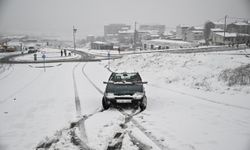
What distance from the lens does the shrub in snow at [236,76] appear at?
14.5 metres

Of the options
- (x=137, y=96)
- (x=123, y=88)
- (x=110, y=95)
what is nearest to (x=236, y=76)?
(x=137, y=96)

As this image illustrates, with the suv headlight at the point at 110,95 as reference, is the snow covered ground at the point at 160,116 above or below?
below

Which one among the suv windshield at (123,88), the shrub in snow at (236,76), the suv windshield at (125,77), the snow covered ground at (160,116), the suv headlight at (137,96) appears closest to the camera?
the snow covered ground at (160,116)

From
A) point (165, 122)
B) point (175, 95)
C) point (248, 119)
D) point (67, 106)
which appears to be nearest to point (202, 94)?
point (175, 95)

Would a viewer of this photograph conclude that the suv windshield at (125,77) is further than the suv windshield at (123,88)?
Yes

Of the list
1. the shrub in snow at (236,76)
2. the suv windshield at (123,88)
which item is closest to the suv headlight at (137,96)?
the suv windshield at (123,88)

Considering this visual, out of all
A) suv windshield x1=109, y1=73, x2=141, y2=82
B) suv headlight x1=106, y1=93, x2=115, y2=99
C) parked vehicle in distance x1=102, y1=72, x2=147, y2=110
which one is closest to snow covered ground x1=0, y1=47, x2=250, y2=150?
parked vehicle in distance x1=102, y1=72, x2=147, y2=110

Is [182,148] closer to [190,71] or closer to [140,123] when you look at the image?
[140,123]

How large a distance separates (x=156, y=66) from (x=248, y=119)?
51.3ft

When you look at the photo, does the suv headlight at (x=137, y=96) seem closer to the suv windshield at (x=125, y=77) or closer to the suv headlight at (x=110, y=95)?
the suv headlight at (x=110, y=95)

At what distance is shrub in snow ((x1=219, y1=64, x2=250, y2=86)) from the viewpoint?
1450cm

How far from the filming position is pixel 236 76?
15.1m

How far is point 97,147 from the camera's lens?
6.44 metres

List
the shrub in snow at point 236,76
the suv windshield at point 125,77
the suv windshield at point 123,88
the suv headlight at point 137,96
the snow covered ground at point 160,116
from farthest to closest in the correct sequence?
the shrub in snow at point 236,76, the suv windshield at point 125,77, the suv windshield at point 123,88, the suv headlight at point 137,96, the snow covered ground at point 160,116
